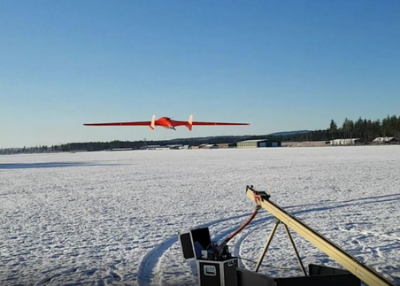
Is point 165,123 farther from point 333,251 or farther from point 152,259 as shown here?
point 152,259

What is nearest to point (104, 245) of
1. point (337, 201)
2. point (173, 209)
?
point (173, 209)

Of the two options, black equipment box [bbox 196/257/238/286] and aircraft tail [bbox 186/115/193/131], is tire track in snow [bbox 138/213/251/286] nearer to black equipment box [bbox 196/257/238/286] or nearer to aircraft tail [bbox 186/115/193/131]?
black equipment box [bbox 196/257/238/286]

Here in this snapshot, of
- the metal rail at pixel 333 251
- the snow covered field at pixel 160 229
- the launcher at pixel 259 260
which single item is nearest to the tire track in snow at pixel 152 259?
the snow covered field at pixel 160 229

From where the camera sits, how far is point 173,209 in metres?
10.6

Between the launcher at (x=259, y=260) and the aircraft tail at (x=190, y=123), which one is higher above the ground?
the aircraft tail at (x=190, y=123)

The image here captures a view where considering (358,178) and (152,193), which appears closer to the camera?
(152,193)

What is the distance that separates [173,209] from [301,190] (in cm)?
522

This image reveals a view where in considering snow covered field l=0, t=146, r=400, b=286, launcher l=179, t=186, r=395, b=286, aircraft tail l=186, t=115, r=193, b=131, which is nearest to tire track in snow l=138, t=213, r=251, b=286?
snow covered field l=0, t=146, r=400, b=286

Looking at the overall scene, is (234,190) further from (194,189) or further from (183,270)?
(183,270)

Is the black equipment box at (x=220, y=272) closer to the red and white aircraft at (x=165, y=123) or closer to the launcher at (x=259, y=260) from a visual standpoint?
the launcher at (x=259, y=260)

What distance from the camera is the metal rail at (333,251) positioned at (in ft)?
7.73

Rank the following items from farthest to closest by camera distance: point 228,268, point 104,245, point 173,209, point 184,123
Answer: point 173,209
point 104,245
point 228,268
point 184,123

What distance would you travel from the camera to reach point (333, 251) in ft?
8.48

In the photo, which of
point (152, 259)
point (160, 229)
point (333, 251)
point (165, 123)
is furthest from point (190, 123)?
point (160, 229)
